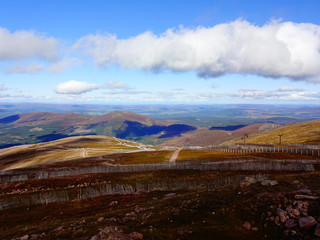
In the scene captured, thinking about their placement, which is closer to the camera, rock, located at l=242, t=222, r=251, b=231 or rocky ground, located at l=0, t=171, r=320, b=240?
rocky ground, located at l=0, t=171, r=320, b=240

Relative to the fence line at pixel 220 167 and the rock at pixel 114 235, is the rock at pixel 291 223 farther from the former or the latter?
the fence line at pixel 220 167

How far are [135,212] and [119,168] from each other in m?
45.1

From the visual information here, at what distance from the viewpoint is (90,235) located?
67.5ft

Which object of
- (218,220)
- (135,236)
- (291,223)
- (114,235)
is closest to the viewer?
(291,223)

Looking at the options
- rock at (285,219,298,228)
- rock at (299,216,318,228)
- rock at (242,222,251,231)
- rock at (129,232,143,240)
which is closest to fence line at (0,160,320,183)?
rock at (285,219,298,228)

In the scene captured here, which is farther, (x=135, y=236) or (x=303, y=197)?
(x=303, y=197)

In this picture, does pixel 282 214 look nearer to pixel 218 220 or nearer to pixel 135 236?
pixel 218 220

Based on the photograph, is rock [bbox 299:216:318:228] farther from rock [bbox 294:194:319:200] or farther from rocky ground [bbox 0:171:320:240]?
rock [bbox 294:194:319:200]

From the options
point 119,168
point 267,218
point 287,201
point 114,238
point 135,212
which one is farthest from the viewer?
point 119,168

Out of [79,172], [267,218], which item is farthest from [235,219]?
[79,172]

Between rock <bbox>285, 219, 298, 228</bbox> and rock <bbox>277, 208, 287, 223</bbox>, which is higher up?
rock <bbox>277, 208, 287, 223</bbox>

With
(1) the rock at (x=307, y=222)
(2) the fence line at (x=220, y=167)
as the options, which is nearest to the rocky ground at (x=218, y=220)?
(1) the rock at (x=307, y=222)

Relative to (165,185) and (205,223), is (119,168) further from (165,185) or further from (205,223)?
(205,223)

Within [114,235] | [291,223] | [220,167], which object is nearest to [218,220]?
[291,223]
